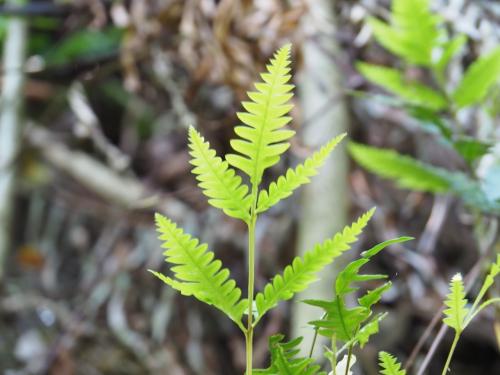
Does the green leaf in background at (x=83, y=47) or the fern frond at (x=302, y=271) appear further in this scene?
the green leaf in background at (x=83, y=47)

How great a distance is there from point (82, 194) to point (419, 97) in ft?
4.47

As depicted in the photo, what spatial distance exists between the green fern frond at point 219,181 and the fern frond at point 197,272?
0.07 ft

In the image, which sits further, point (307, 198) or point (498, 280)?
point (307, 198)

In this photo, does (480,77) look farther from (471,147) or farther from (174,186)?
(174,186)

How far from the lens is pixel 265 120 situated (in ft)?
0.97

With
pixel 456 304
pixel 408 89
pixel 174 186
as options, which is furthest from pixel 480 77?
pixel 174 186

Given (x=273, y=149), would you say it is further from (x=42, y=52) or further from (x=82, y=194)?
(x=42, y=52)

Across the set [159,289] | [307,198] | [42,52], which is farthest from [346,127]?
[42,52]

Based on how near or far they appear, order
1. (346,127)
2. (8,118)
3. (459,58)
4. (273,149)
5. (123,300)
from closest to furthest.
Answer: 1. (273,149)
2. (459,58)
3. (346,127)
4. (123,300)
5. (8,118)

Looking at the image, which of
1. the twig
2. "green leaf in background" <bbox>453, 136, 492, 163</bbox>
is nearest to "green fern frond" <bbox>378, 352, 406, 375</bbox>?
"green leaf in background" <bbox>453, 136, 492, 163</bbox>

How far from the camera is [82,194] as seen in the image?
77.4 inches

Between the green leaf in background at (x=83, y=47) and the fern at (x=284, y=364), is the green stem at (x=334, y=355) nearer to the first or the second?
the fern at (x=284, y=364)

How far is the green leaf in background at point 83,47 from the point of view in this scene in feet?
6.34

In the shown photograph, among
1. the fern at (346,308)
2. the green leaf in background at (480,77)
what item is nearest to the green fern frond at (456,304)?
the fern at (346,308)
